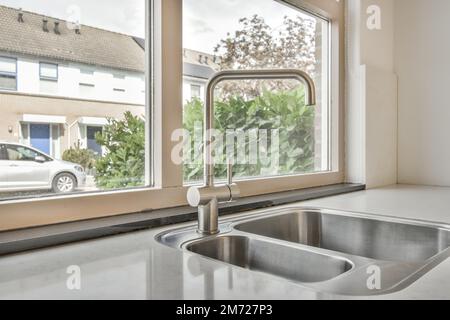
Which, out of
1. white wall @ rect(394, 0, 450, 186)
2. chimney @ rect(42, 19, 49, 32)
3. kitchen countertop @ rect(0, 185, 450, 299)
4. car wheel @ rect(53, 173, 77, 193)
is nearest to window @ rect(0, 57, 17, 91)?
chimney @ rect(42, 19, 49, 32)

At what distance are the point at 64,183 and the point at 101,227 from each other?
17 cm

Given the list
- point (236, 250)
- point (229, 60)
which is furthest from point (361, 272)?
point (229, 60)

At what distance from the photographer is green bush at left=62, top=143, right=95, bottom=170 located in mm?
921

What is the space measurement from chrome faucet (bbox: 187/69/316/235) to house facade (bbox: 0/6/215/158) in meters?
0.26

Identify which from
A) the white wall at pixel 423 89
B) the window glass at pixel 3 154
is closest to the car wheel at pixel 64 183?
the window glass at pixel 3 154

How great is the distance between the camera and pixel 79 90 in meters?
0.93

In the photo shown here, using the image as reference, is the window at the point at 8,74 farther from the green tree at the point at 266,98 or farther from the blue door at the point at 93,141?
the green tree at the point at 266,98

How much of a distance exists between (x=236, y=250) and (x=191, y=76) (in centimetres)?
55

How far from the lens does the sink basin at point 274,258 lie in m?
0.76

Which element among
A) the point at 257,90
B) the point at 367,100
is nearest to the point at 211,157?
the point at 257,90

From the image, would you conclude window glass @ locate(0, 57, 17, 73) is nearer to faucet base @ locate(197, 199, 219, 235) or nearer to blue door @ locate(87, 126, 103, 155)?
blue door @ locate(87, 126, 103, 155)

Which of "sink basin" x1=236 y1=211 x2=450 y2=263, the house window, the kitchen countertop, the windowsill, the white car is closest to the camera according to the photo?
the kitchen countertop

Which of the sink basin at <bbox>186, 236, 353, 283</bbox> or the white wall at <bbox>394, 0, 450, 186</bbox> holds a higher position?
the white wall at <bbox>394, 0, 450, 186</bbox>

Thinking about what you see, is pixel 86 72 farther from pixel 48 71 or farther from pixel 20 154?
pixel 20 154
